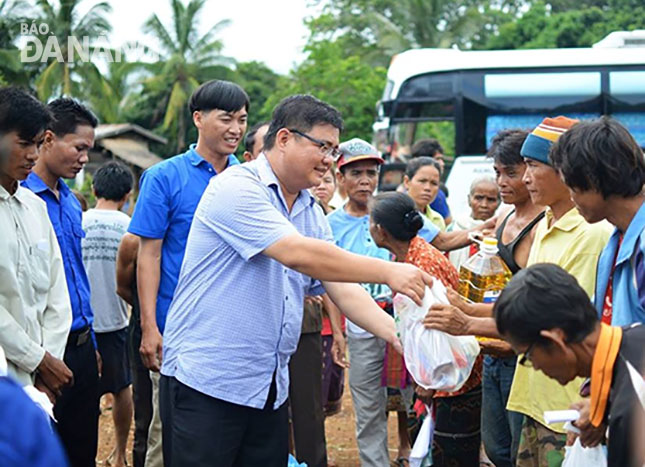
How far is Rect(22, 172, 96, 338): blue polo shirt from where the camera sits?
443 cm

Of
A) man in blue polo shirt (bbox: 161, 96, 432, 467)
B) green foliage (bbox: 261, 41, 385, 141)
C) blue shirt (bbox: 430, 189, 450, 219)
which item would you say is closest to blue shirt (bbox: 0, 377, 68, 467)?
man in blue polo shirt (bbox: 161, 96, 432, 467)

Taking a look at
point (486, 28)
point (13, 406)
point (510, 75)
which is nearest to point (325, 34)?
point (486, 28)

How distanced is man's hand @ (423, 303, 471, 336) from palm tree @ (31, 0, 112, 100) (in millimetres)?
31260

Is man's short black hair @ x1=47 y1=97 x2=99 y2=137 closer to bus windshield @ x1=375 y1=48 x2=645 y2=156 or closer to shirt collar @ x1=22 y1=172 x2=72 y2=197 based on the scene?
shirt collar @ x1=22 y1=172 x2=72 y2=197

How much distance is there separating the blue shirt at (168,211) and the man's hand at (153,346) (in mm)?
175

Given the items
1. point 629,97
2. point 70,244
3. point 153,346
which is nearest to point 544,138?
point 153,346

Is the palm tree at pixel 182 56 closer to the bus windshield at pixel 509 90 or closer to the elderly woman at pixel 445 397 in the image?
the bus windshield at pixel 509 90

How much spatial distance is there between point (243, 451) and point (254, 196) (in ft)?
3.67

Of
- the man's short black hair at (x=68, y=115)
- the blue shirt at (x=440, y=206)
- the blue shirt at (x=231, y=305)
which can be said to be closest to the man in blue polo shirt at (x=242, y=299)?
the blue shirt at (x=231, y=305)

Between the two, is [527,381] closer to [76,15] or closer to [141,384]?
[141,384]

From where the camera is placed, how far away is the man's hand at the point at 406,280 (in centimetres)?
325

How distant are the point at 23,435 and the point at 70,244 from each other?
10.4 ft

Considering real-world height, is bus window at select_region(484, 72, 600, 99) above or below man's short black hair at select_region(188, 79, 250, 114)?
above

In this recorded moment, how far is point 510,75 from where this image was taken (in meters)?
15.6
